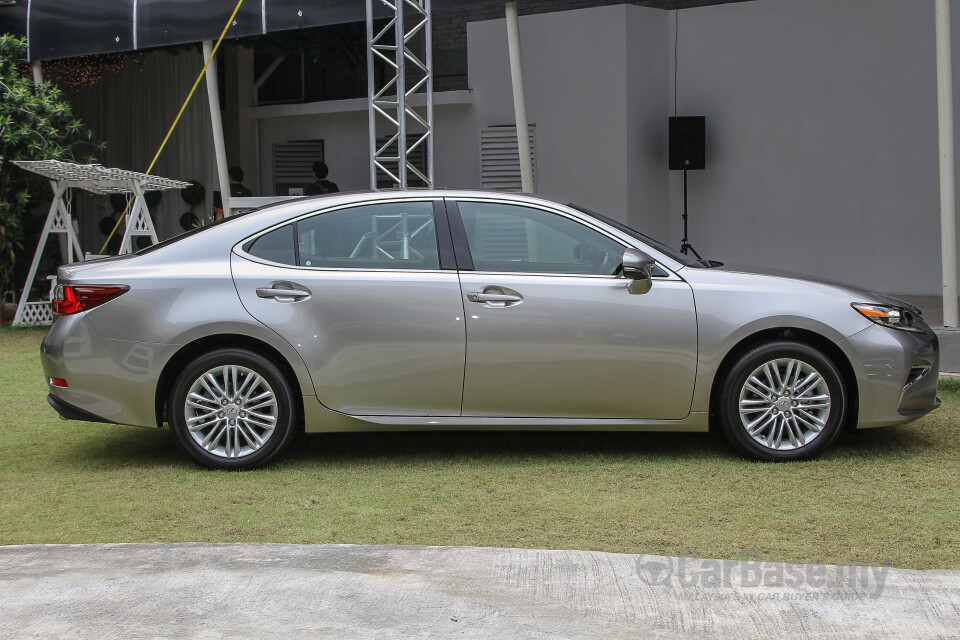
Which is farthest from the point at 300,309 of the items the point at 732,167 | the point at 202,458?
the point at 732,167

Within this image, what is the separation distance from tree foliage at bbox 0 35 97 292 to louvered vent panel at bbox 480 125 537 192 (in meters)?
5.39

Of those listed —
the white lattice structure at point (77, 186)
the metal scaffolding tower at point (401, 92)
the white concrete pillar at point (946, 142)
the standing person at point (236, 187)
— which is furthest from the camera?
the standing person at point (236, 187)

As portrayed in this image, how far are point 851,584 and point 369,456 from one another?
3.04m

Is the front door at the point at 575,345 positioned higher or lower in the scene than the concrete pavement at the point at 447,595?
higher

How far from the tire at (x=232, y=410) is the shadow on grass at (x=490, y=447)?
0.33 meters

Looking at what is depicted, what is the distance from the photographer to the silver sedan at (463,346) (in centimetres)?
541

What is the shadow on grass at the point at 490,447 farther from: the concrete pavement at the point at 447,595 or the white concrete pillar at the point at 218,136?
the white concrete pillar at the point at 218,136

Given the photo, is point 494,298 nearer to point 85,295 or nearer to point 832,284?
point 832,284

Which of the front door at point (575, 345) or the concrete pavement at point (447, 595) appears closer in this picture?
the concrete pavement at point (447, 595)

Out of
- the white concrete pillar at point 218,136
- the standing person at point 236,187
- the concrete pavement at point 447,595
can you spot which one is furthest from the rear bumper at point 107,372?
the standing person at point 236,187

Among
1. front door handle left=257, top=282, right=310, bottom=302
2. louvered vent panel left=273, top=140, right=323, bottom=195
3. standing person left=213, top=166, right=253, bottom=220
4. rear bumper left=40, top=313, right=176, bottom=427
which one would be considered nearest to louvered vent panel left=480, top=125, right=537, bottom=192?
louvered vent panel left=273, top=140, right=323, bottom=195

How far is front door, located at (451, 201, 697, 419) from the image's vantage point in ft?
17.7

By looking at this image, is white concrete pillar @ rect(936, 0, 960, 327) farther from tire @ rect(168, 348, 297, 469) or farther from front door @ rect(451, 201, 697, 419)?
tire @ rect(168, 348, 297, 469)

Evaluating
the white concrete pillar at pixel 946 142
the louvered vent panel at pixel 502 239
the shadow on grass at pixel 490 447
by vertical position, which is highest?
the white concrete pillar at pixel 946 142
